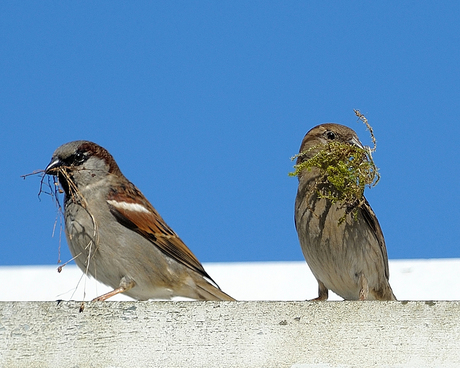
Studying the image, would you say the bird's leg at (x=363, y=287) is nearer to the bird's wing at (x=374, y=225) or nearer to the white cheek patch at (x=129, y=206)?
the bird's wing at (x=374, y=225)

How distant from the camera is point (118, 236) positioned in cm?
429

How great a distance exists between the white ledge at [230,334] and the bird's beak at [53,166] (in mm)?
1262

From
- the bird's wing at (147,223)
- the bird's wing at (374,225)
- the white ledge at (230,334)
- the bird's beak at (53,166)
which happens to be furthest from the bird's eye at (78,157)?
the bird's wing at (374,225)

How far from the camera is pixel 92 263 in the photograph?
14.0 feet

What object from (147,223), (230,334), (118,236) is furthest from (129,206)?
(230,334)

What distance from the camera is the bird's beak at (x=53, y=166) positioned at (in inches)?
169

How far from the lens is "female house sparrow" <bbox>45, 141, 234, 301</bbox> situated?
13.9 ft

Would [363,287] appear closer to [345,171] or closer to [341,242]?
[341,242]

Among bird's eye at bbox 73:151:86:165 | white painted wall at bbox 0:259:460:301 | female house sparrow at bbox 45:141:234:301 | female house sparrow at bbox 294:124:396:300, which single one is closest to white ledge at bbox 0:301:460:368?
female house sparrow at bbox 45:141:234:301

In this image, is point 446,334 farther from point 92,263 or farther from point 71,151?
point 71,151

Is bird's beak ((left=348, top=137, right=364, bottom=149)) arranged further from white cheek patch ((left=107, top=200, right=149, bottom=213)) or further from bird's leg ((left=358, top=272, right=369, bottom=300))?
white cheek patch ((left=107, top=200, right=149, bottom=213))

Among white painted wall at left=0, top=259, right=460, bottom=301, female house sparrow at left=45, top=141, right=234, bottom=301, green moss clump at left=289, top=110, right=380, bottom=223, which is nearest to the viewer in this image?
green moss clump at left=289, top=110, right=380, bottom=223

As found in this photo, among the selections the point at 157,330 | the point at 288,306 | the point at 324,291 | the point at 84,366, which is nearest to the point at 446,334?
the point at 288,306

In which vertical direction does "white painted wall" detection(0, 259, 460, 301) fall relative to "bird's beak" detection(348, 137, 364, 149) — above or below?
below
